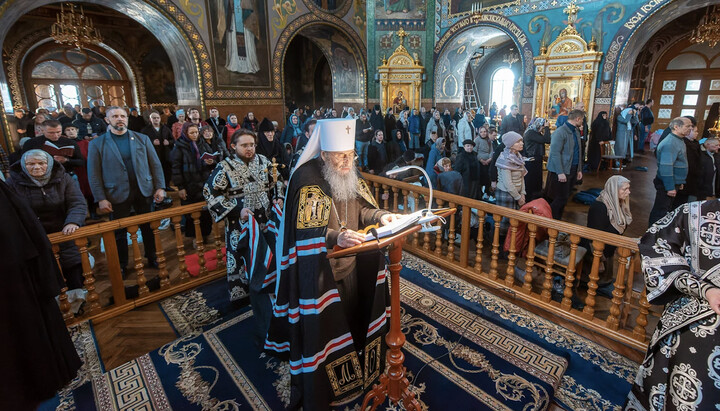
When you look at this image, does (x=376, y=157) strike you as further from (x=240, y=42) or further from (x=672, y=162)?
(x=240, y=42)

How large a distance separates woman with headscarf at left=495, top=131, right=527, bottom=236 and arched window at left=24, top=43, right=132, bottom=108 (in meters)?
15.9

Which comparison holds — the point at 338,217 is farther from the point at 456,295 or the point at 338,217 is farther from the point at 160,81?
the point at 160,81

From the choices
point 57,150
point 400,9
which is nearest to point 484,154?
point 57,150

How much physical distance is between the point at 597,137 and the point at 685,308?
9432 millimetres

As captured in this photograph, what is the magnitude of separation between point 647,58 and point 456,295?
16.7 m

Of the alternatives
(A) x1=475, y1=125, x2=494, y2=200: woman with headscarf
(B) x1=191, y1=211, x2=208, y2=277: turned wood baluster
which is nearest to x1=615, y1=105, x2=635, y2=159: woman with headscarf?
(A) x1=475, y1=125, x2=494, y2=200: woman with headscarf

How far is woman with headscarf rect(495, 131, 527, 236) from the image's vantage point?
438 centimetres

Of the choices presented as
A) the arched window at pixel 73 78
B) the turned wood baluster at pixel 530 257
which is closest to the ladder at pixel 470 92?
the arched window at pixel 73 78

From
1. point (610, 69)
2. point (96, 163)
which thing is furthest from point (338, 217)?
point (610, 69)

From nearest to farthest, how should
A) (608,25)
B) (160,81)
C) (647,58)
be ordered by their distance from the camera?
(608,25) < (647,58) < (160,81)

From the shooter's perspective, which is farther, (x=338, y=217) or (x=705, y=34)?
(x=705, y=34)

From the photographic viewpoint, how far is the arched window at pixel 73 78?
14352 millimetres

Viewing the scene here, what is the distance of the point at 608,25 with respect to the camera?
34.3ft

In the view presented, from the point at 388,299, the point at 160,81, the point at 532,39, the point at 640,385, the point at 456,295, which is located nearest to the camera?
the point at 640,385
